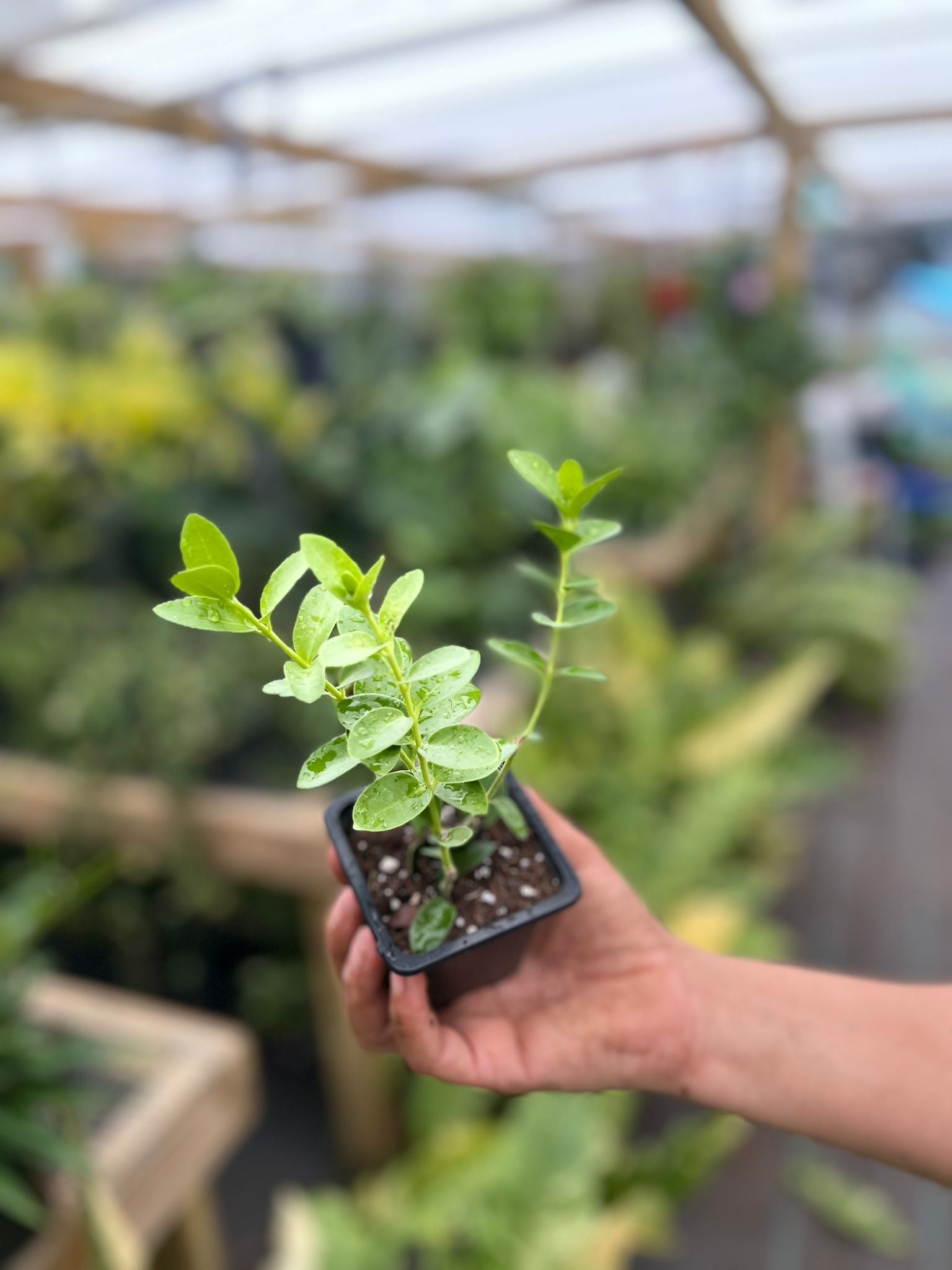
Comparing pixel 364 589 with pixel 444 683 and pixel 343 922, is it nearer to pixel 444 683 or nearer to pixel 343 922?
pixel 444 683

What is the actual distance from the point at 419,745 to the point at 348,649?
0.07 meters

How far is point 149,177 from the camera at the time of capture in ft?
10.3

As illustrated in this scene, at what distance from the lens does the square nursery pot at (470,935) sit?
507 mm

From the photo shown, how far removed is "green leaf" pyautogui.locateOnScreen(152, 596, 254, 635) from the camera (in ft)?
1.35

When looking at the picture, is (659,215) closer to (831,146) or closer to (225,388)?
(831,146)

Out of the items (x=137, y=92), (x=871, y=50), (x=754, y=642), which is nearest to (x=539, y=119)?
(x=871, y=50)

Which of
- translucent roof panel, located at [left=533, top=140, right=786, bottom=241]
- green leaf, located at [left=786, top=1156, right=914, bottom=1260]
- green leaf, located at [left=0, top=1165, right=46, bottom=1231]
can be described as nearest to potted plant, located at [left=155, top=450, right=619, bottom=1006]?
green leaf, located at [left=0, top=1165, right=46, bottom=1231]

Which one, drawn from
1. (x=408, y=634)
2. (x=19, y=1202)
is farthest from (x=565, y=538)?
(x=408, y=634)

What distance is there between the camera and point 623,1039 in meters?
0.61

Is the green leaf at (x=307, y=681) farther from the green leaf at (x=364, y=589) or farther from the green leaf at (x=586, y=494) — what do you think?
the green leaf at (x=586, y=494)

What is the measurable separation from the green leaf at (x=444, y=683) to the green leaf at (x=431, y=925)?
0.44 ft

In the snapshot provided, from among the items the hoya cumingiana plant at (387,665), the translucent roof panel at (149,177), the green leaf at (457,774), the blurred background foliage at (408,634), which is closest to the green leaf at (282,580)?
the hoya cumingiana plant at (387,665)

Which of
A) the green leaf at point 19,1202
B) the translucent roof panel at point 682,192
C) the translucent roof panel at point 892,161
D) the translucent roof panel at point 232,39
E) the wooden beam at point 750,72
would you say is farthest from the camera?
the translucent roof panel at point 892,161

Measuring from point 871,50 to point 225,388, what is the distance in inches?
69.8
